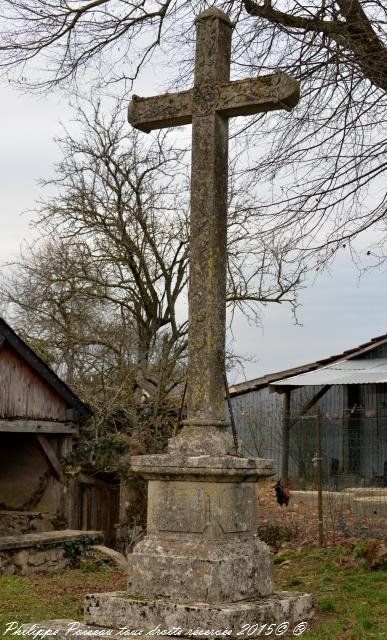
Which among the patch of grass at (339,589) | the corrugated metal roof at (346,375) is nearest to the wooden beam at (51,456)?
the corrugated metal roof at (346,375)

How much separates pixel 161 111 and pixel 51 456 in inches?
409

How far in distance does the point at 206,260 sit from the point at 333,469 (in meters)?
13.6

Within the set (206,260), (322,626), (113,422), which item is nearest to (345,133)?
(206,260)

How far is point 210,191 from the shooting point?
21.5 ft

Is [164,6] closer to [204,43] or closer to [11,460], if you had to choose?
[204,43]

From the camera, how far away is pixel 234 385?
84.5ft

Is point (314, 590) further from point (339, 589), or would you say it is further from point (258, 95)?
point (258, 95)

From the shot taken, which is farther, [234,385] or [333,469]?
[234,385]

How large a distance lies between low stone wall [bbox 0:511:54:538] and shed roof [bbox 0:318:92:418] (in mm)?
2080

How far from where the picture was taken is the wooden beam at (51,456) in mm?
15875

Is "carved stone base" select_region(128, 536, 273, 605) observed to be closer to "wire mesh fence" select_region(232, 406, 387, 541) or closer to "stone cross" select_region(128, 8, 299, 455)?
"stone cross" select_region(128, 8, 299, 455)

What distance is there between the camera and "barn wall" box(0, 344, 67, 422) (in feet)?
47.8

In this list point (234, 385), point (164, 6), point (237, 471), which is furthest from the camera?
point (234, 385)
